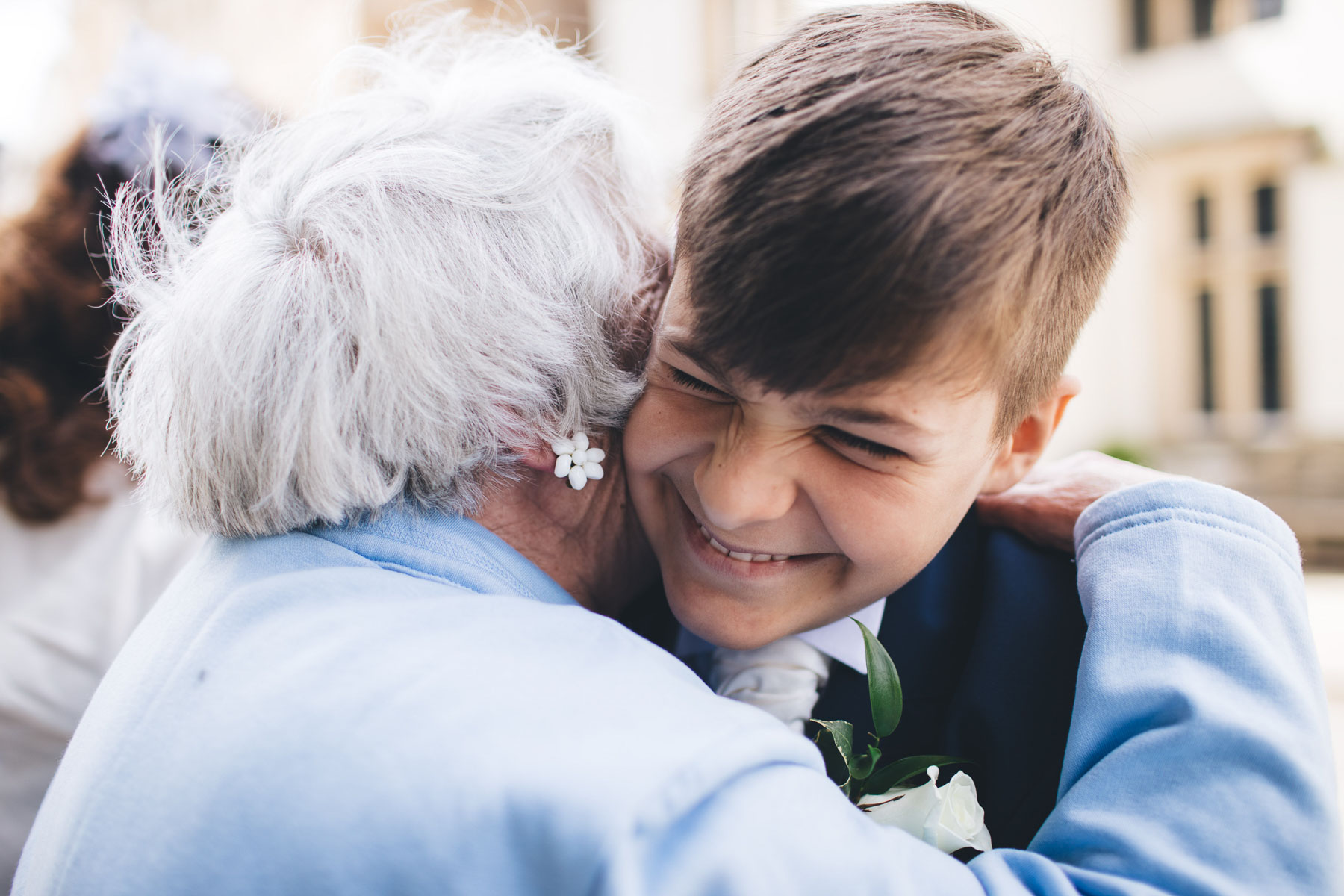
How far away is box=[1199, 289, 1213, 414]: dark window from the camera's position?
1106 centimetres

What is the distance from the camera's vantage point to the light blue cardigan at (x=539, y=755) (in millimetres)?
819

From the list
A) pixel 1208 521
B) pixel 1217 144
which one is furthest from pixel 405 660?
pixel 1217 144

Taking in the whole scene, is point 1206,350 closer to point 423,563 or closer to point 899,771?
point 899,771

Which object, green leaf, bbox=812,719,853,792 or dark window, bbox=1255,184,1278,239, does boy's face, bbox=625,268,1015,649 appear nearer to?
green leaf, bbox=812,719,853,792

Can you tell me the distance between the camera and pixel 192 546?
225 centimetres

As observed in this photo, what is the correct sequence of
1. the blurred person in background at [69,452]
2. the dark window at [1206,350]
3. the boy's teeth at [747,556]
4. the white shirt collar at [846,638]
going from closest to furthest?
the boy's teeth at [747,556]
the white shirt collar at [846,638]
the blurred person in background at [69,452]
the dark window at [1206,350]

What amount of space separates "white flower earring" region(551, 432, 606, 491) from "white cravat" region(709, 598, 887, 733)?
39 centimetres

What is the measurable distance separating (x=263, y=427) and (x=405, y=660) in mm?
417

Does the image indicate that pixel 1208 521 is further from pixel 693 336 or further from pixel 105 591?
pixel 105 591

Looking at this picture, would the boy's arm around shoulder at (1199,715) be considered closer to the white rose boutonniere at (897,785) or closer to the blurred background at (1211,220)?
the white rose boutonniere at (897,785)

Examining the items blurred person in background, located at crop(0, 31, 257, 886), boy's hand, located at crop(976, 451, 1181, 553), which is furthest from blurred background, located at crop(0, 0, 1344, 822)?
boy's hand, located at crop(976, 451, 1181, 553)

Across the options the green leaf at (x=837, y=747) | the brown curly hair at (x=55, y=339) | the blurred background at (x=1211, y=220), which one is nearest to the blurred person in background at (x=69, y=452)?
the brown curly hair at (x=55, y=339)

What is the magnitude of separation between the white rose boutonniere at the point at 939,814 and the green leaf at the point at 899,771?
0.01m

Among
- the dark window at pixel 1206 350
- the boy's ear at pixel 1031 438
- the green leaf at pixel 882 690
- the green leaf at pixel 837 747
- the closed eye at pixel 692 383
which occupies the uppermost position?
the closed eye at pixel 692 383
